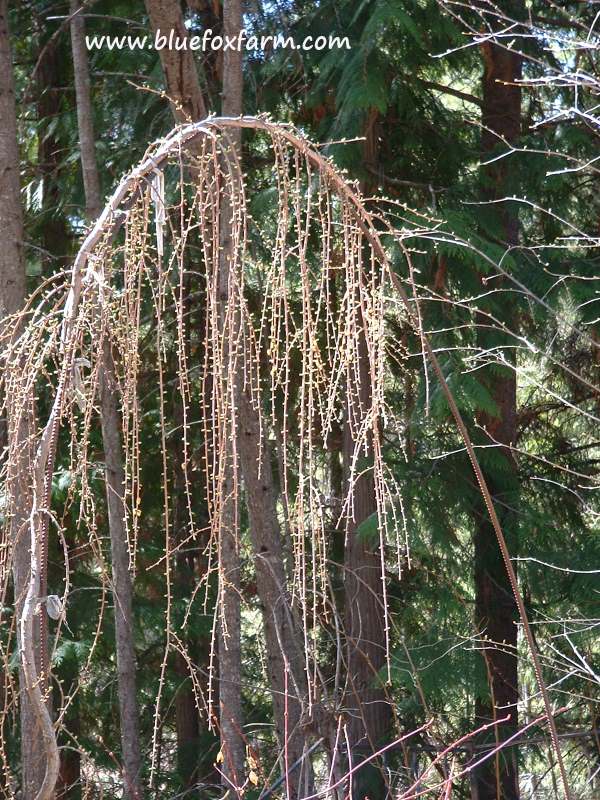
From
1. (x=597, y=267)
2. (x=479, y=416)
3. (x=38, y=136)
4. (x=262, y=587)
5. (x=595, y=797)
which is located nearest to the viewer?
(x=262, y=587)

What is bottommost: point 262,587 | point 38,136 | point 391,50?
point 262,587

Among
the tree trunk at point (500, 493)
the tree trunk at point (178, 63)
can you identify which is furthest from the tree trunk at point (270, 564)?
the tree trunk at point (178, 63)

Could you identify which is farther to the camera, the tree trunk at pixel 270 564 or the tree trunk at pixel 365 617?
the tree trunk at pixel 365 617

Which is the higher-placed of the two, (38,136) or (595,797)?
(38,136)

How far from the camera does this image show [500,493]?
595 centimetres

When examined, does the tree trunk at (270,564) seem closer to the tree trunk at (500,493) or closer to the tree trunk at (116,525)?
the tree trunk at (116,525)

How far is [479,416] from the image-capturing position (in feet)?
21.9

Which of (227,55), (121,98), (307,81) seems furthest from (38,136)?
(227,55)

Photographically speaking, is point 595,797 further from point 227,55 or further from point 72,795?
point 227,55

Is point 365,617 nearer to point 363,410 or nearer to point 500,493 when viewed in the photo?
point 500,493

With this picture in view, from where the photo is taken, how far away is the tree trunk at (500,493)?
19.3ft

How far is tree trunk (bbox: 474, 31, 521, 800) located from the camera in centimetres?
589

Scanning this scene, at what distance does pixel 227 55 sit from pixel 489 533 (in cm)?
328

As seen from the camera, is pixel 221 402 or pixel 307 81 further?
pixel 307 81
